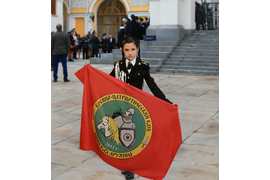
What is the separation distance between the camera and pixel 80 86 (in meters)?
10.8

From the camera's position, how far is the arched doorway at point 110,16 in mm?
35094

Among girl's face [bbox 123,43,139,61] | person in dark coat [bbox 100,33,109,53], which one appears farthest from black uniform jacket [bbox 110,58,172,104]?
person in dark coat [bbox 100,33,109,53]

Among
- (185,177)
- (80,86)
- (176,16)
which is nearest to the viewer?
(185,177)

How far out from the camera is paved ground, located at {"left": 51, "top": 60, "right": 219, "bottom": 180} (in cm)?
402

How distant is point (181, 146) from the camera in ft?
16.5

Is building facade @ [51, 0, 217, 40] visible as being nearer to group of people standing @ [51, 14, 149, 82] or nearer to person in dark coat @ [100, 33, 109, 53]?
person in dark coat @ [100, 33, 109, 53]

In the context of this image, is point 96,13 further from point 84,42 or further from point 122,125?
point 122,125

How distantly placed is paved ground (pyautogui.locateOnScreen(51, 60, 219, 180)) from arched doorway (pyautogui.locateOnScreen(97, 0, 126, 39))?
25871 millimetres

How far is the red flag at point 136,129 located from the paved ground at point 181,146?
0.36m

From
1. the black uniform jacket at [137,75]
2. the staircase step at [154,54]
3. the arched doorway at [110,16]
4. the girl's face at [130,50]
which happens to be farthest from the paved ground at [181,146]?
the arched doorway at [110,16]

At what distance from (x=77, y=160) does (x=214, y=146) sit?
6.15 ft
